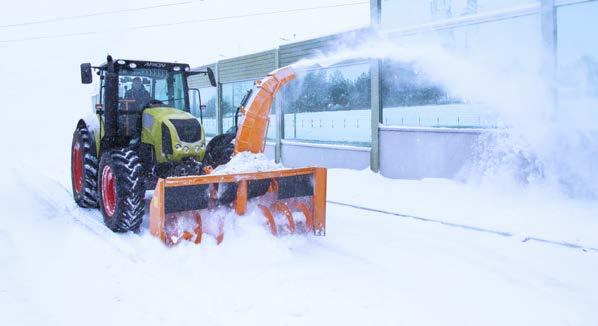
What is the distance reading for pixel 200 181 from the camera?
18.4ft

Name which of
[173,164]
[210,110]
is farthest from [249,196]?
[210,110]

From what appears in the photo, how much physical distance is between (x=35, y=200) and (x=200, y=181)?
5.09 metres

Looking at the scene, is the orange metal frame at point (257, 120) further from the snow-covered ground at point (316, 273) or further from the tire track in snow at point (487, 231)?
the tire track in snow at point (487, 231)

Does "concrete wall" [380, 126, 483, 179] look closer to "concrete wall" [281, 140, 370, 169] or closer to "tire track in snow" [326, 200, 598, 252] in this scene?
"concrete wall" [281, 140, 370, 169]

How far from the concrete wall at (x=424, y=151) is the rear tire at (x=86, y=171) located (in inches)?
246

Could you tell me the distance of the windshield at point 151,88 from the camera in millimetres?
7574

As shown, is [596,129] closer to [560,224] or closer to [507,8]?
[560,224]

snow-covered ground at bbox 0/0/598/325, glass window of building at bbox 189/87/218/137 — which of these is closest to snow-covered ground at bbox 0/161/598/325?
snow-covered ground at bbox 0/0/598/325

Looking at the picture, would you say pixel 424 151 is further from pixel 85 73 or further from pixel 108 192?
pixel 85 73

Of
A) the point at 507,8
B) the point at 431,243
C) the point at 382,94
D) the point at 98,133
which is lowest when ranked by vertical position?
the point at 431,243

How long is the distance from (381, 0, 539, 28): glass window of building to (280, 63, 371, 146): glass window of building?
1.26 metres

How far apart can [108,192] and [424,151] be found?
21.0 ft

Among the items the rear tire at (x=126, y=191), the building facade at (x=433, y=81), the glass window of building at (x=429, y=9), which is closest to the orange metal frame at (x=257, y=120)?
the rear tire at (x=126, y=191)

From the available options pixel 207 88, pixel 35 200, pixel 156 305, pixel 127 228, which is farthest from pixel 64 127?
pixel 156 305
